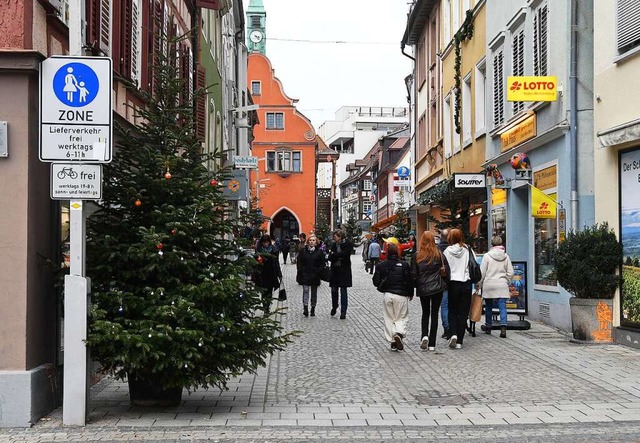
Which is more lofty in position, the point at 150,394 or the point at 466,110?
the point at 466,110

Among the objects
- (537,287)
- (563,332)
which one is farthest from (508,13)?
(563,332)

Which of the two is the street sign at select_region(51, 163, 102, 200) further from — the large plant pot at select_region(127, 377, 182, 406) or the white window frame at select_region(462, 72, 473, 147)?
the white window frame at select_region(462, 72, 473, 147)

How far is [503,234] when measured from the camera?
1988cm

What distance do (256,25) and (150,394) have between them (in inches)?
2964

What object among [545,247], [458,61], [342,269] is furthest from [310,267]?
[458,61]

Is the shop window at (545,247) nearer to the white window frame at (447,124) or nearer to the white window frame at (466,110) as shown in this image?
the white window frame at (466,110)

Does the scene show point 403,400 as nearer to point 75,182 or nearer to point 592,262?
point 75,182

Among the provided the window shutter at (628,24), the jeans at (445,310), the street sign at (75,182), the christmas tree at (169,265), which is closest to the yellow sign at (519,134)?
the window shutter at (628,24)

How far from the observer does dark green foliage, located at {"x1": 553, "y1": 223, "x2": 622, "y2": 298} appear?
1260 cm

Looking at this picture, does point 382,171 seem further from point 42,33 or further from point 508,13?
point 42,33

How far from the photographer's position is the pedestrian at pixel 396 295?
12.3 meters

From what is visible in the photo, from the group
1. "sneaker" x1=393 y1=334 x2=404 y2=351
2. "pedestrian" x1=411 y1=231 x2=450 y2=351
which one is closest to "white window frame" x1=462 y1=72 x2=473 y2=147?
"pedestrian" x1=411 y1=231 x2=450 y2=351

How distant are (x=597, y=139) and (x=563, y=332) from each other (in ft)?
11.0

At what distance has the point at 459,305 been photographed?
12.7 meters
